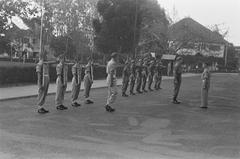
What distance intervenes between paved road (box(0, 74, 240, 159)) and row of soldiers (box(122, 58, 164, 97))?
5.50m

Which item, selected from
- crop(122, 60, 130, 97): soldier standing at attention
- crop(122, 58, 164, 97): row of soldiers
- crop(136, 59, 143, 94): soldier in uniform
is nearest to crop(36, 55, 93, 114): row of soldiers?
crop(122, 60, 130, 97): soldier standing at attention

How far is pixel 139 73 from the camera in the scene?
2231cm

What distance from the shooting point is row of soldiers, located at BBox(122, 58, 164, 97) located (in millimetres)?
20755

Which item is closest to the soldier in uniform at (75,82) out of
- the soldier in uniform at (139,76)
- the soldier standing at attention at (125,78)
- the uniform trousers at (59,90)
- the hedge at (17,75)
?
the uniform trousers at (59,90)

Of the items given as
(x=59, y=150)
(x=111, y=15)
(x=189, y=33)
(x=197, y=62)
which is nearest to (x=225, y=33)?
(x=197, y=62)

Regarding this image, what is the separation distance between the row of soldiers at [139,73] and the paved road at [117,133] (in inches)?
216

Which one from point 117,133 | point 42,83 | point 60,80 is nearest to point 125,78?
point 60,80

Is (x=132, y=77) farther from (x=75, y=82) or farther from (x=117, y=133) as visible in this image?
(x=117, y=133)

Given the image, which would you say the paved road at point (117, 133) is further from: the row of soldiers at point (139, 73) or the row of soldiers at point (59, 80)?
the row of soldiers at point (139, 73)

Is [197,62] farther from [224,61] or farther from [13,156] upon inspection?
[13,156]

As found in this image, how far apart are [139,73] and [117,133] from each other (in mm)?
12483

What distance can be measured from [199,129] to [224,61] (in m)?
104

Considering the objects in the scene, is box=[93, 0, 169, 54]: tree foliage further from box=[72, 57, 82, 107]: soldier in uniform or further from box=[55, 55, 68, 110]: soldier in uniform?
box=[55, 55, 68, 110]: soldier in uniform

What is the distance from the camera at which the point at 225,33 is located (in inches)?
3305
